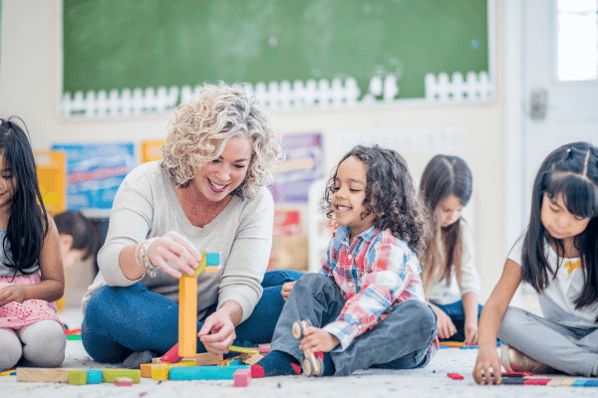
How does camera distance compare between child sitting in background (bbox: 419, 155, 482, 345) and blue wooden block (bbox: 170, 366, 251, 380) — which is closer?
blue wooden block (bbox: 170, 366, 251, 380)

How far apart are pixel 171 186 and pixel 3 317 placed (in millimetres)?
433

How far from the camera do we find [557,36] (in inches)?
110

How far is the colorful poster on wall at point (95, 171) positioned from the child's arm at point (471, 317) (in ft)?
6.70

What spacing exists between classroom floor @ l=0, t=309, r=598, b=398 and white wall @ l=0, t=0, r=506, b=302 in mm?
1877

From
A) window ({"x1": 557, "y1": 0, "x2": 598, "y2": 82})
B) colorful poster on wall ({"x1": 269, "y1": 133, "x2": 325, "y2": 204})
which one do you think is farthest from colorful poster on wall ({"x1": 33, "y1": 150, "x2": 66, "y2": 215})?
window ({"x1": 557, "y1": 0, "x2": 598, "y2": 82})

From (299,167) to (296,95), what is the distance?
1.23 feet

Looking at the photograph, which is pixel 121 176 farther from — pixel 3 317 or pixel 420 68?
pixel 3 317

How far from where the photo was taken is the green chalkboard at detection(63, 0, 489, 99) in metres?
2.87

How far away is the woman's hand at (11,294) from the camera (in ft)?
3.86

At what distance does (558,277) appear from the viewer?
1152mm

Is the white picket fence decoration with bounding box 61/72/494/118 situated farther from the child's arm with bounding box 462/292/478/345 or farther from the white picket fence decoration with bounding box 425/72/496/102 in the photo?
the child's arm with bounding box 462/292/478/345

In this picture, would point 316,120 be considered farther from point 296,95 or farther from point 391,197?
point 391,197

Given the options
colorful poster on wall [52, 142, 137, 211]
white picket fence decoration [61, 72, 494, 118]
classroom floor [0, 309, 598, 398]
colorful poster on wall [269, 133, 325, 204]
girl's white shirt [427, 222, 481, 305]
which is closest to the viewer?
classroom floor [0, 309, 598, 398]

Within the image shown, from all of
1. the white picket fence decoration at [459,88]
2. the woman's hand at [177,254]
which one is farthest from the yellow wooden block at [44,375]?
the white picket fence decoration at [459,88]
